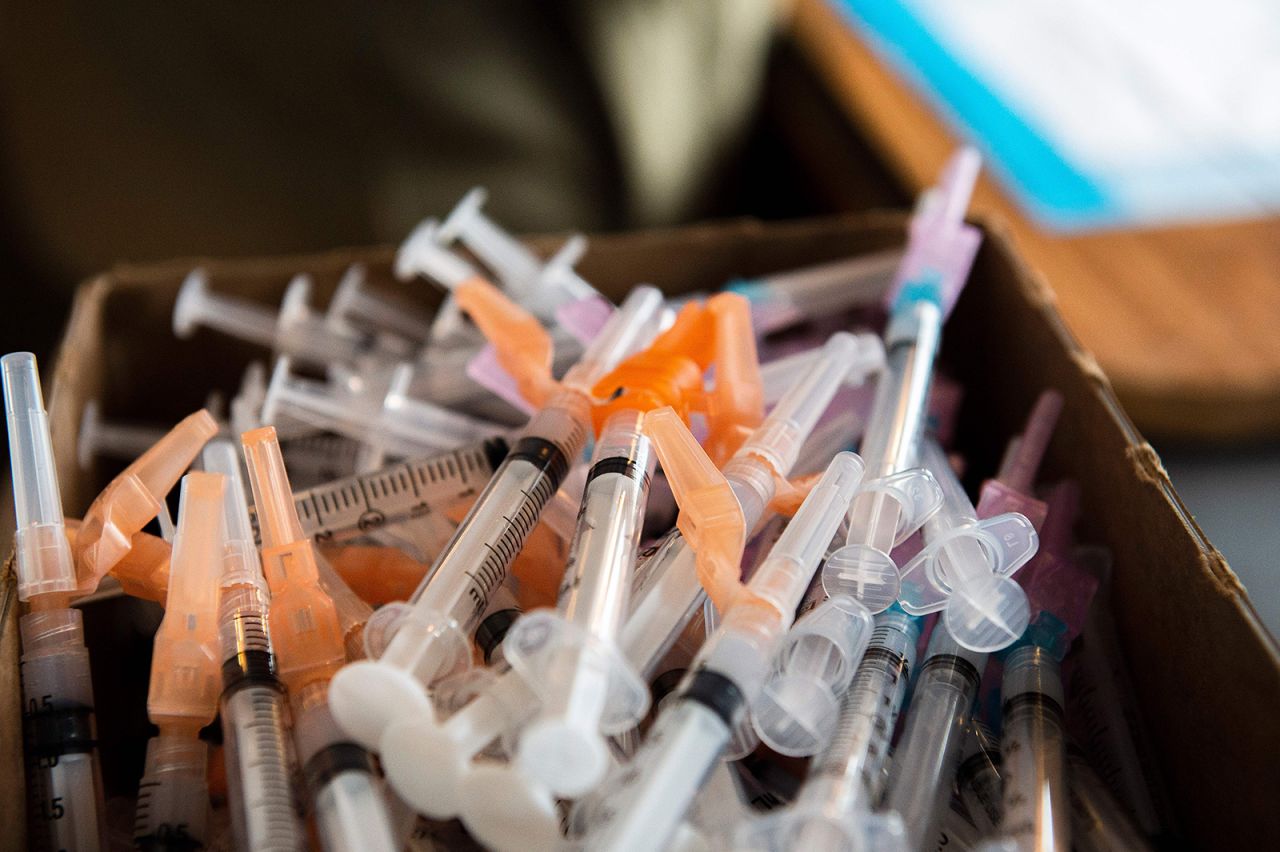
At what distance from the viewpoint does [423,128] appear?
69.2 inches

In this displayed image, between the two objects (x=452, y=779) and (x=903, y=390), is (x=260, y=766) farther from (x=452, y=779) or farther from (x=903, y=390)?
(x=903, y=390)

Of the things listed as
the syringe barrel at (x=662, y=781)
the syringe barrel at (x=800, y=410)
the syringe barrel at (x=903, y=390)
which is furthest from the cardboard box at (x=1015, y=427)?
the syringe barrel at (x=662, y=781)

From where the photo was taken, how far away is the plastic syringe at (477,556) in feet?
1.99

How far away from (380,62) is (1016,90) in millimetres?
1127

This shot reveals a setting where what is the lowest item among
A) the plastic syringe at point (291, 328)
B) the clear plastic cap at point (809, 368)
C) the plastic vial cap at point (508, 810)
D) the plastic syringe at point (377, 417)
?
the plastic vial cap at point (508, 810)

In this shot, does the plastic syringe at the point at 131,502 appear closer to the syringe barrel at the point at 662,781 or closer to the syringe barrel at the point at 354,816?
the syringe barrel at the point at 354,816

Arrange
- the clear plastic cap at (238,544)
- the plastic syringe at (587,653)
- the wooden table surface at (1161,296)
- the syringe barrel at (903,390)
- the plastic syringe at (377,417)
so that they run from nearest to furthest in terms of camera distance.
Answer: the plastic syringe at (587,653) < the clear plastic cap at (238,544) < the syringe barrel at (903,390) < the plastic syringe at (377,417) < the wooden table surface at (1161,296)

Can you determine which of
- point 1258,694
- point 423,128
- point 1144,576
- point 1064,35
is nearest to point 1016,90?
point 1064,35

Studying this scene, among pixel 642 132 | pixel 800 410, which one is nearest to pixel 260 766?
pixel 800 410

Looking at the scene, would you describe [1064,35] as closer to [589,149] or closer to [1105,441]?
[589,149]

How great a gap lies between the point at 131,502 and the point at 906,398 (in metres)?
0.67

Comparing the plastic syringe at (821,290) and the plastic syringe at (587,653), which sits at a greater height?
the plastic syringe at (821,290)

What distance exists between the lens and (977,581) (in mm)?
708

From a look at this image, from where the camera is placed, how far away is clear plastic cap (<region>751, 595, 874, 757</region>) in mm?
671
